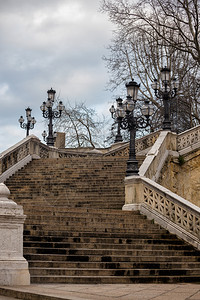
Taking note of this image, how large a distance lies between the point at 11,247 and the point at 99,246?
3296 mm

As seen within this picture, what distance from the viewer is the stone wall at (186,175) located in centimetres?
2334

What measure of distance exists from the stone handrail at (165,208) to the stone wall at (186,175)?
680cm

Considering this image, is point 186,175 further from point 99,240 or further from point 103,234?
point 99,240

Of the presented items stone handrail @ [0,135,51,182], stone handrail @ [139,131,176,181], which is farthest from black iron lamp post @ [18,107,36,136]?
stone handrail @ [139,131,176,181]

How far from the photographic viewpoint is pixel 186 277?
10500mm

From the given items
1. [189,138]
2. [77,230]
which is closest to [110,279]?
[77,230]

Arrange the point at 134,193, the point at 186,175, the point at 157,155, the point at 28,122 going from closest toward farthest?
the point at 134,193
the point at 157,155
the point at 186,175
the point at 28,122

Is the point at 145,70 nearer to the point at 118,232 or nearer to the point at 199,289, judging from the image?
the point at 118,232

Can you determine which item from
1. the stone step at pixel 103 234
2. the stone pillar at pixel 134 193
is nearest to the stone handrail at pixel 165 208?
the stone pillar at pixel 134 193

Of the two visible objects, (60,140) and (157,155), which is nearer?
(157,155)

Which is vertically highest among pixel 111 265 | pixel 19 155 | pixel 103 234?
pixel 19 155

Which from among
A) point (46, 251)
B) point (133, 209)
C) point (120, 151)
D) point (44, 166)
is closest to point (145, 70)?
point (120, 151)

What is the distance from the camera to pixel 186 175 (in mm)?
23641

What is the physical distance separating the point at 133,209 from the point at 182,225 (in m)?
2.20
